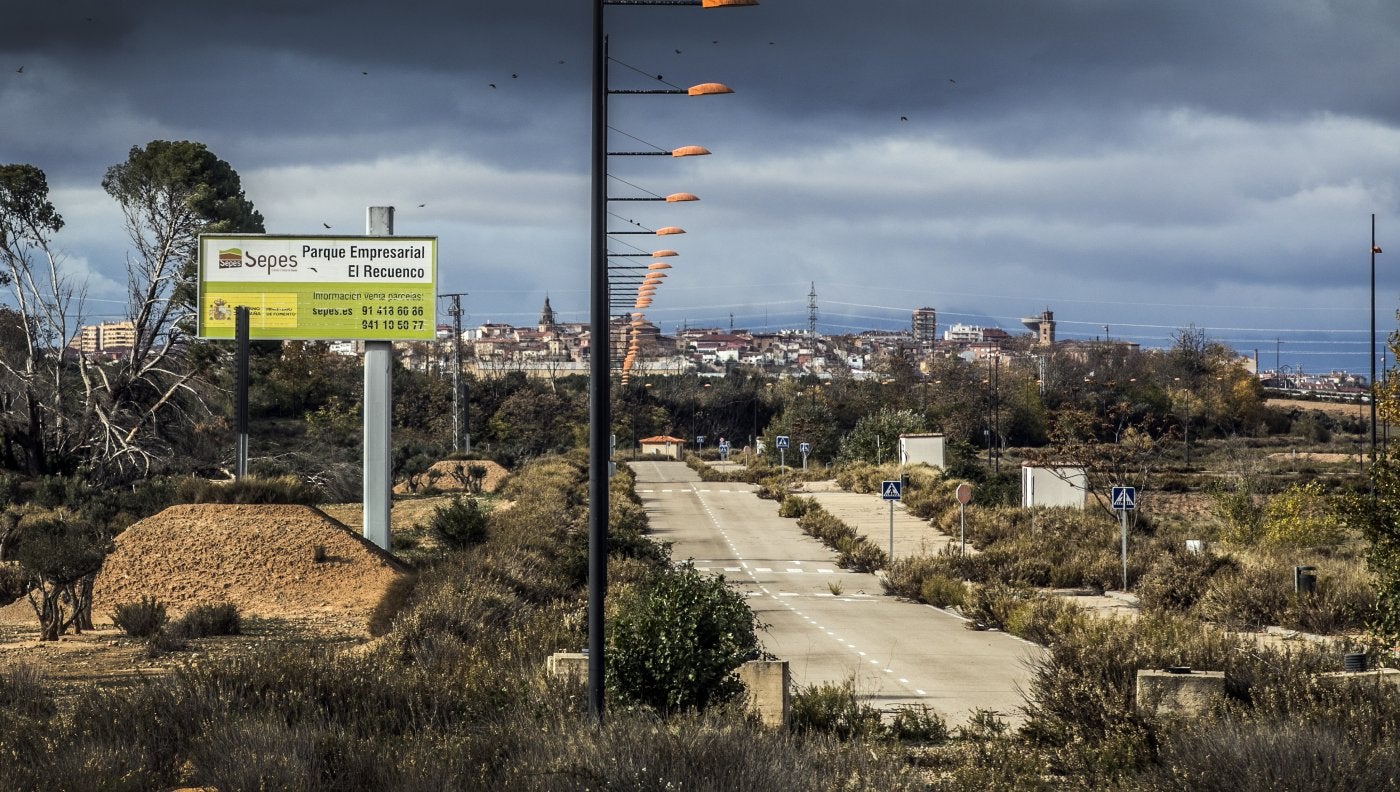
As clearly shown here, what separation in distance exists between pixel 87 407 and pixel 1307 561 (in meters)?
32.4

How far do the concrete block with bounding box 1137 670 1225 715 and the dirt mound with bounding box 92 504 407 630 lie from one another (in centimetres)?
1290

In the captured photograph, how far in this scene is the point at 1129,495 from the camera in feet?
82.4

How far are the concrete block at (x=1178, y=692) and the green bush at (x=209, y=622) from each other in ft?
39.9

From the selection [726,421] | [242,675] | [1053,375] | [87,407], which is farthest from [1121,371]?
[242,675]

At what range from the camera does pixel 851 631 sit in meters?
20.4

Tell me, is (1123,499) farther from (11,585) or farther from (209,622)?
(11,585)

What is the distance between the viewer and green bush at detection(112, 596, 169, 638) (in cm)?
1778

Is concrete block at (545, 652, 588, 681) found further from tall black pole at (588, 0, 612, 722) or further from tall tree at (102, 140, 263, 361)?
tall tree at (102, 140, 263, 361)

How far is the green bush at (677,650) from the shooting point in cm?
1026

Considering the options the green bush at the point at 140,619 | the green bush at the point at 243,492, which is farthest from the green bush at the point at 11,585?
the green bush at the point at 243,492

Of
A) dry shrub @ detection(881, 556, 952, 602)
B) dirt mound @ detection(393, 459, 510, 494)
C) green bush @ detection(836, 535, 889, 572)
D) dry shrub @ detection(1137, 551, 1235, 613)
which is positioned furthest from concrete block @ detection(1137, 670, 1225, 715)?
dirt mound @ detection(393, 459, 510, 494)

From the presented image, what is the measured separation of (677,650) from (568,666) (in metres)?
1.06

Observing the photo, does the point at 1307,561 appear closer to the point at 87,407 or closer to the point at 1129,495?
the point at 1129,495

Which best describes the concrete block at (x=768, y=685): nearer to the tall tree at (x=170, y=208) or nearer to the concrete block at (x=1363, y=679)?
the concrete block at (x=1363, y=679)
